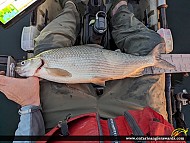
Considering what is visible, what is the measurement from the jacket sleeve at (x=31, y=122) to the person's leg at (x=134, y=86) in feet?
1.11

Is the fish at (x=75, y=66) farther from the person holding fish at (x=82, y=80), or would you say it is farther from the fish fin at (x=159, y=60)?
the fish fin at (x=159, y=60)

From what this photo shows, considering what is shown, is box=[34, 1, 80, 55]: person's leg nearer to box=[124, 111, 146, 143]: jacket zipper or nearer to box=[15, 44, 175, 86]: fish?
box=[15, 44, 175, 86]: fish

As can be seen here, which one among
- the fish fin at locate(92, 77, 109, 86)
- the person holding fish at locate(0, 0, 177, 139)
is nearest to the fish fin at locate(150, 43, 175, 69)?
the person holding fish at locate(0, 0, 177, 139)

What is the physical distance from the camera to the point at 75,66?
176 centimetres

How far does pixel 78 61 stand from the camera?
1763mm

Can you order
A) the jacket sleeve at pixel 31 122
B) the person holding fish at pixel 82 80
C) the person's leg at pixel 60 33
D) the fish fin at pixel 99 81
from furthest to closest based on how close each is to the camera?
the person's leg at pixel 60 33
the fish fin at pixel 99 81
the person holding fish at pixel 82 80
the jacket sleeve at pixel 31 122

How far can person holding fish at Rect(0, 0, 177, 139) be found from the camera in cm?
167

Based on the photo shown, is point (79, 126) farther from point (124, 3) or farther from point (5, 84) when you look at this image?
point (124, 3)

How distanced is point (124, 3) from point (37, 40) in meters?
0.67

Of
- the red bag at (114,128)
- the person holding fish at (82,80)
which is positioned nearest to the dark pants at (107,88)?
the person holding fish at (82,80)

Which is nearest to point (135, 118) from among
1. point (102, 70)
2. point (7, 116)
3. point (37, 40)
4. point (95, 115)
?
point (95, 115)

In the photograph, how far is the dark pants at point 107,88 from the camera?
172 cm

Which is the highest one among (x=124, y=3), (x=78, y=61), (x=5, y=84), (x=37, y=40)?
(x=124, y=3)

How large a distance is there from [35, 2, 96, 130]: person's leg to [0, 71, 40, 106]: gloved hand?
0.10 metres
